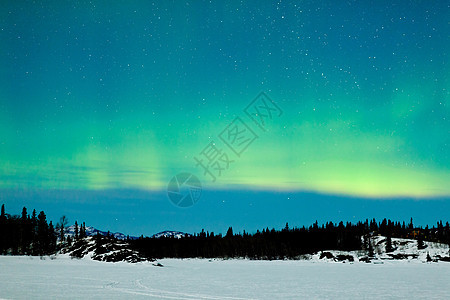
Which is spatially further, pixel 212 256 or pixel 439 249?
pixel 212 256

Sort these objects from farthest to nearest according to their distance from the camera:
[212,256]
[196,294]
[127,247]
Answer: [212,256]
[127,247]
[196,294]

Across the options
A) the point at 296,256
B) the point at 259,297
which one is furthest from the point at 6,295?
the point at 296,256

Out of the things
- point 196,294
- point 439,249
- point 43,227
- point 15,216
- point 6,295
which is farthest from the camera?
point 439,249

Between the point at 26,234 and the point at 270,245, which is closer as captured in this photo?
the point at 26,234

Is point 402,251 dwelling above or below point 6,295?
below

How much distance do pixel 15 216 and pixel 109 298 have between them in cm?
12115

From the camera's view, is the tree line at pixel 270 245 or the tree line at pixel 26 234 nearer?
the tree line at pixel 26 234

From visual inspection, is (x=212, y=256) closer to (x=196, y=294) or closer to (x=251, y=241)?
(x=251, y=241)

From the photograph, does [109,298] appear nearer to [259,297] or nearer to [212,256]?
[259,297]

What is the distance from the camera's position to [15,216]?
128 meters

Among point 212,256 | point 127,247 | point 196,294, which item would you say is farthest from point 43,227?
point 196,294

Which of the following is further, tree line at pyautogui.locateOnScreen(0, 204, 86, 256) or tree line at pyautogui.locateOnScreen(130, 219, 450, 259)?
tree line at pyautogui.locateOnScreen(130, 219, 450, 259)

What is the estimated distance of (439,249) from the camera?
167 meters

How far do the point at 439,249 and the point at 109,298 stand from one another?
569 feet
